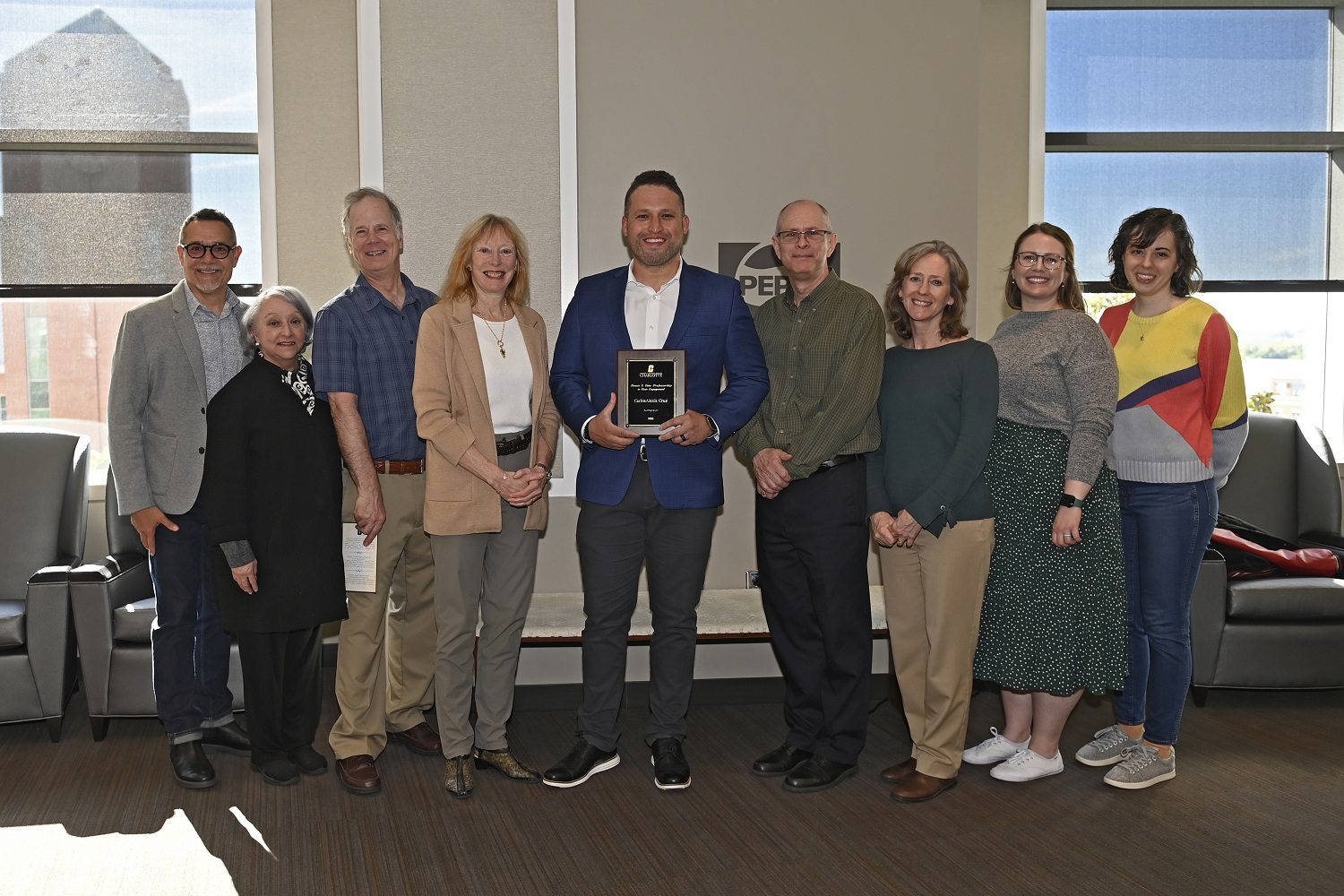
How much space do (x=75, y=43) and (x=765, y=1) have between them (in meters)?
3.29

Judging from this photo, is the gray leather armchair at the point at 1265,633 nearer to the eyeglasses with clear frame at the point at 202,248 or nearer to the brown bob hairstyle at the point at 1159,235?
the brown bob hairstyle at the point at 1159,235

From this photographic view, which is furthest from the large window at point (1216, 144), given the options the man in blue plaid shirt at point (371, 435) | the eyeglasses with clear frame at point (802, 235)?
the man in blue plaid shirt at point (371, 435)

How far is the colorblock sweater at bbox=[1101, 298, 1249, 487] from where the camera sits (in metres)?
3.35

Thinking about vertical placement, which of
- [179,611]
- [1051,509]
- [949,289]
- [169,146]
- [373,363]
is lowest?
[179,611]

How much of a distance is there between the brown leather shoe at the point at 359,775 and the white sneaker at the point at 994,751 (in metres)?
1.97

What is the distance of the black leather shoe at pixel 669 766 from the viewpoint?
3420 millimetres

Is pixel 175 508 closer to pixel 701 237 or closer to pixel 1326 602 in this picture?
pixel 701 237

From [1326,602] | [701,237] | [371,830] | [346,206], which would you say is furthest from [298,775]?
[1326,602]

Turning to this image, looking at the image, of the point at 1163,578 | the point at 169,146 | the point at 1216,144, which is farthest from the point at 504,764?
the point at 1216,144

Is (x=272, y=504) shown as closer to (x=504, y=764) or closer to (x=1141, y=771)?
(x=504, y=764)

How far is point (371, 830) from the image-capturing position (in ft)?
10.2

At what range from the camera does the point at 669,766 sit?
11.3 feet

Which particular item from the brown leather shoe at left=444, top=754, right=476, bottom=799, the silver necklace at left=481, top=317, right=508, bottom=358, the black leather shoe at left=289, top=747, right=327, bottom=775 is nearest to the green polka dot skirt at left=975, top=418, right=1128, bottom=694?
the silver necklace at left=481, top=317, right=508, bottom=358

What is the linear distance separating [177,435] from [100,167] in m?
2.28
